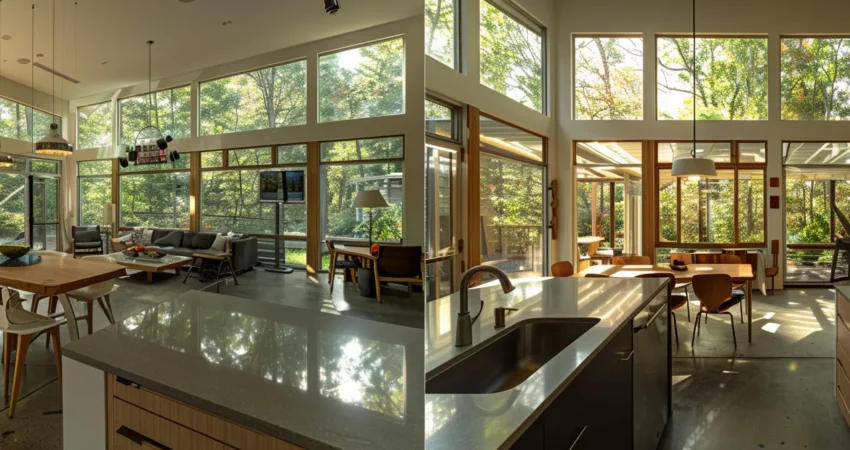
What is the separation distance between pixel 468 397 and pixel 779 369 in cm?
387

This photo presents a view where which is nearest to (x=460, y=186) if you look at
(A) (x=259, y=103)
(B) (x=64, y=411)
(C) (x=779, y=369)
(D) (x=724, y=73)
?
(A) (x=259, y=103)

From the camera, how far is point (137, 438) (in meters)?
0.83

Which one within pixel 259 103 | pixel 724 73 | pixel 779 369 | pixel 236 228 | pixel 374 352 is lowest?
pixel 779 369

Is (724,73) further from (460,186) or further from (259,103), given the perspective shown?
(259,103)

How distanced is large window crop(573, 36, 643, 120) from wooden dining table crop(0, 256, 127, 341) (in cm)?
370

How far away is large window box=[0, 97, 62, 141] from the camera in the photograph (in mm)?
601

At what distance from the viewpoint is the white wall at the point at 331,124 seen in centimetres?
52

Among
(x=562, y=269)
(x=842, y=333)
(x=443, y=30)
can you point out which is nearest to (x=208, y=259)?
(x=443, y=30)

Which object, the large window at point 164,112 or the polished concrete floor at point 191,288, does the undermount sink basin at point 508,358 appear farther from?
the large window at point 164,112

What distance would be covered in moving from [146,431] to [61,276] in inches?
16.5

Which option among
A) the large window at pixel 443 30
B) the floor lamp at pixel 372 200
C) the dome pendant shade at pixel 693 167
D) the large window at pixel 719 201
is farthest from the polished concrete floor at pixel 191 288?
the large window at pixel 719 201

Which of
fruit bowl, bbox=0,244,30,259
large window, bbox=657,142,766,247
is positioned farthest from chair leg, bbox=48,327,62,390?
large window, bbox=657,142,766,247

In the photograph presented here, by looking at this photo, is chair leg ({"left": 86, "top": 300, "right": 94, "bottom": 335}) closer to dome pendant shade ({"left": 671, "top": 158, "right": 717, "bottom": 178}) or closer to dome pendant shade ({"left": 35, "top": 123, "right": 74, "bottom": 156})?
dome pendant shade ({"left": 35, "top": 123, "right": 74, "bottom": 156})

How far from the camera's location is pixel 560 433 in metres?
1.17
